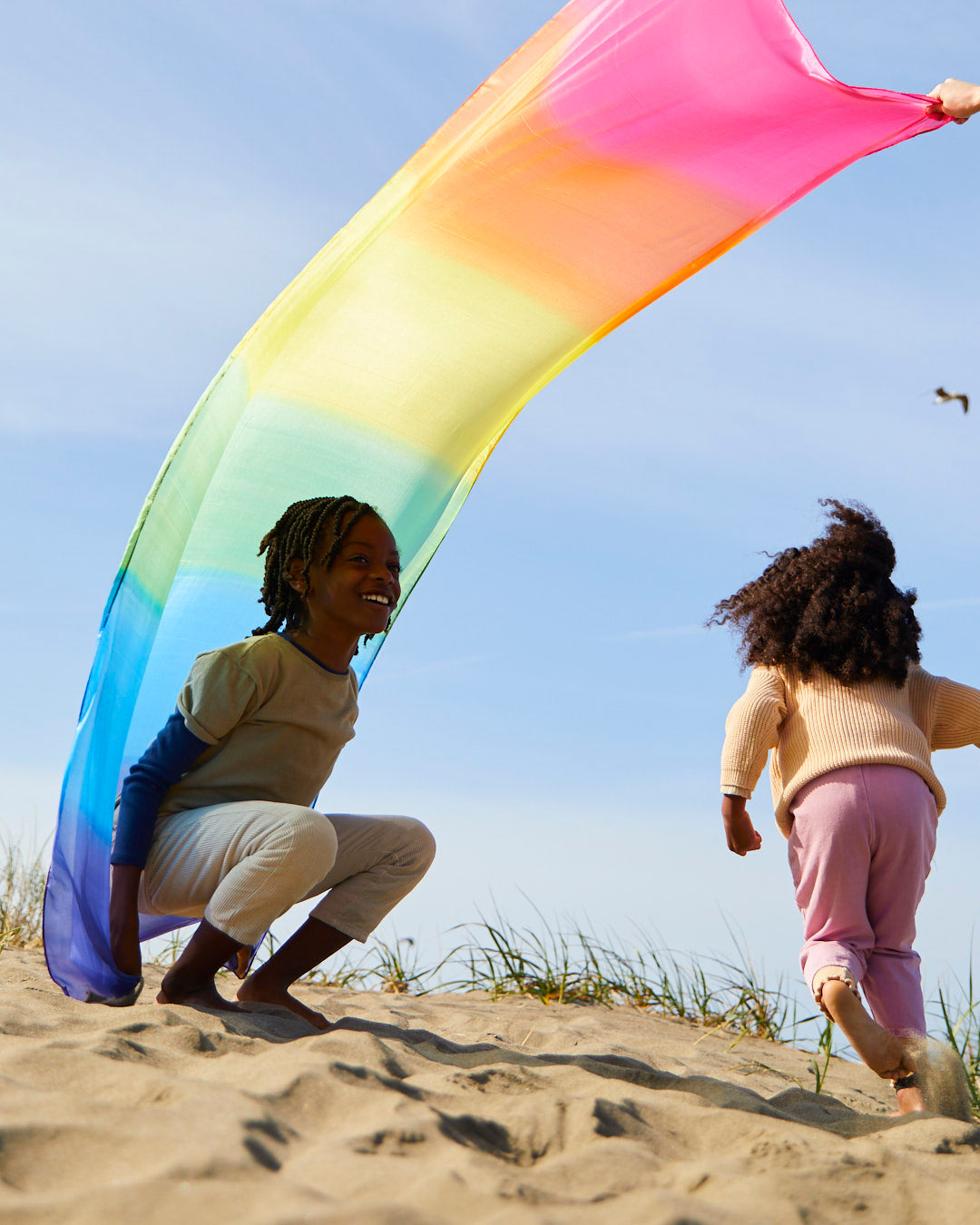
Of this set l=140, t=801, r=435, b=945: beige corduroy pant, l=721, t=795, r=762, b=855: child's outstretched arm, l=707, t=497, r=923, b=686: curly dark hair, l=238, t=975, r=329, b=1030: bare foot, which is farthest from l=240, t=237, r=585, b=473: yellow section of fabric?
l=238, t=975, r=329, b=1030: bare foot

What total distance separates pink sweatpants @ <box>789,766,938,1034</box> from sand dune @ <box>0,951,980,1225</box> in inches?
21.1

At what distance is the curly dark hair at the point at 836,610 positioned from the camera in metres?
3.37

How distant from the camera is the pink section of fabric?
3248 mm

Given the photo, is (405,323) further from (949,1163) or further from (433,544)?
(949,1163)

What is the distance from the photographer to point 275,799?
10.8ft

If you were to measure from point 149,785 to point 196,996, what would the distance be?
0.60 meters

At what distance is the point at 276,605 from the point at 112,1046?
5.06 ft

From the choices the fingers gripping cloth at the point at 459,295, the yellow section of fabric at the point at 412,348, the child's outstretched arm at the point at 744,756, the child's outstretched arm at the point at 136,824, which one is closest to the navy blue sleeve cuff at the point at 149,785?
→ the child's outstretched arm at the point at 136,824

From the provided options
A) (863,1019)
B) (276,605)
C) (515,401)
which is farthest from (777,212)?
(863,1019)

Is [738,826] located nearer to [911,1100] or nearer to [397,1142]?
[911,1100]

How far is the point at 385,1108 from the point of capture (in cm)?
191

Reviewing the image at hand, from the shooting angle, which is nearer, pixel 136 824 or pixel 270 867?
pixel 270 867

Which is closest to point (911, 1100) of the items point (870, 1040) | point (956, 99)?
point (870, 1040)

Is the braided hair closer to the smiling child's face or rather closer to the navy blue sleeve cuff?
the smiling child's face
